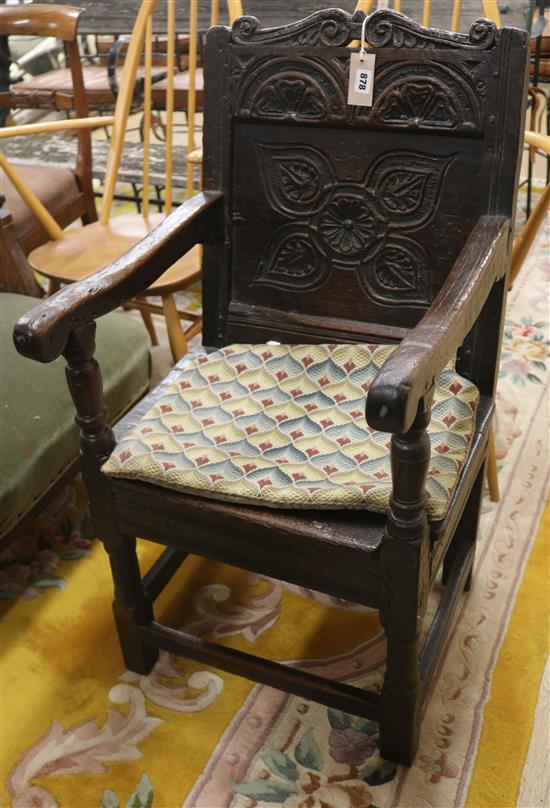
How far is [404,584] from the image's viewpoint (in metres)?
1.04

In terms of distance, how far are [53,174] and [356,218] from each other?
159 cm

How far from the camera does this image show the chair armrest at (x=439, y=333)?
0.82 m

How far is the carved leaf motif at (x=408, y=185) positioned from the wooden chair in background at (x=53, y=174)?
1.29 m

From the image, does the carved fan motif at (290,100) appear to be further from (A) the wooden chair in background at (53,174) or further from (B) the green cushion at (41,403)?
(A) the wooden chair in background at (53,174)

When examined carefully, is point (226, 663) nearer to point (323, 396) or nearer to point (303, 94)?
point (323, 396)

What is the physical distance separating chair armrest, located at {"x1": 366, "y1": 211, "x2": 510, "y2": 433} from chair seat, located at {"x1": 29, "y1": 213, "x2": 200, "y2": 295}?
0.88 m

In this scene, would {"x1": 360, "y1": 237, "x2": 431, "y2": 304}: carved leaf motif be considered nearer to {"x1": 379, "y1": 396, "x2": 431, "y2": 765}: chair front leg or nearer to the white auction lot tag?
the white auction lot tag

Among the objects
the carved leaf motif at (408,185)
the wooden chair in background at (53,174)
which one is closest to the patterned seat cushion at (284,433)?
the carved leaf motif at (408,185)

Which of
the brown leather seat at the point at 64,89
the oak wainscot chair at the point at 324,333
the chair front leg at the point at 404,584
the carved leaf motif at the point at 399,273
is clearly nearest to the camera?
the chair front leg at the point at 404,584

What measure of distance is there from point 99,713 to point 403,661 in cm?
60

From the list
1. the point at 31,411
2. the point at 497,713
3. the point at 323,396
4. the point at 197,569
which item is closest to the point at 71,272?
the point at 31,411

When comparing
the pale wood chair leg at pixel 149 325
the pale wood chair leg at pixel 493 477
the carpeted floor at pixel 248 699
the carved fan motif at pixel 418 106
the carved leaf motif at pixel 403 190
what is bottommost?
the carpeted floor at pixel 248 699

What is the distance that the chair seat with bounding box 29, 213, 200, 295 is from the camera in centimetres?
192

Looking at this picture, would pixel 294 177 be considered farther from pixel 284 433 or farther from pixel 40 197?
pixel 40 197
